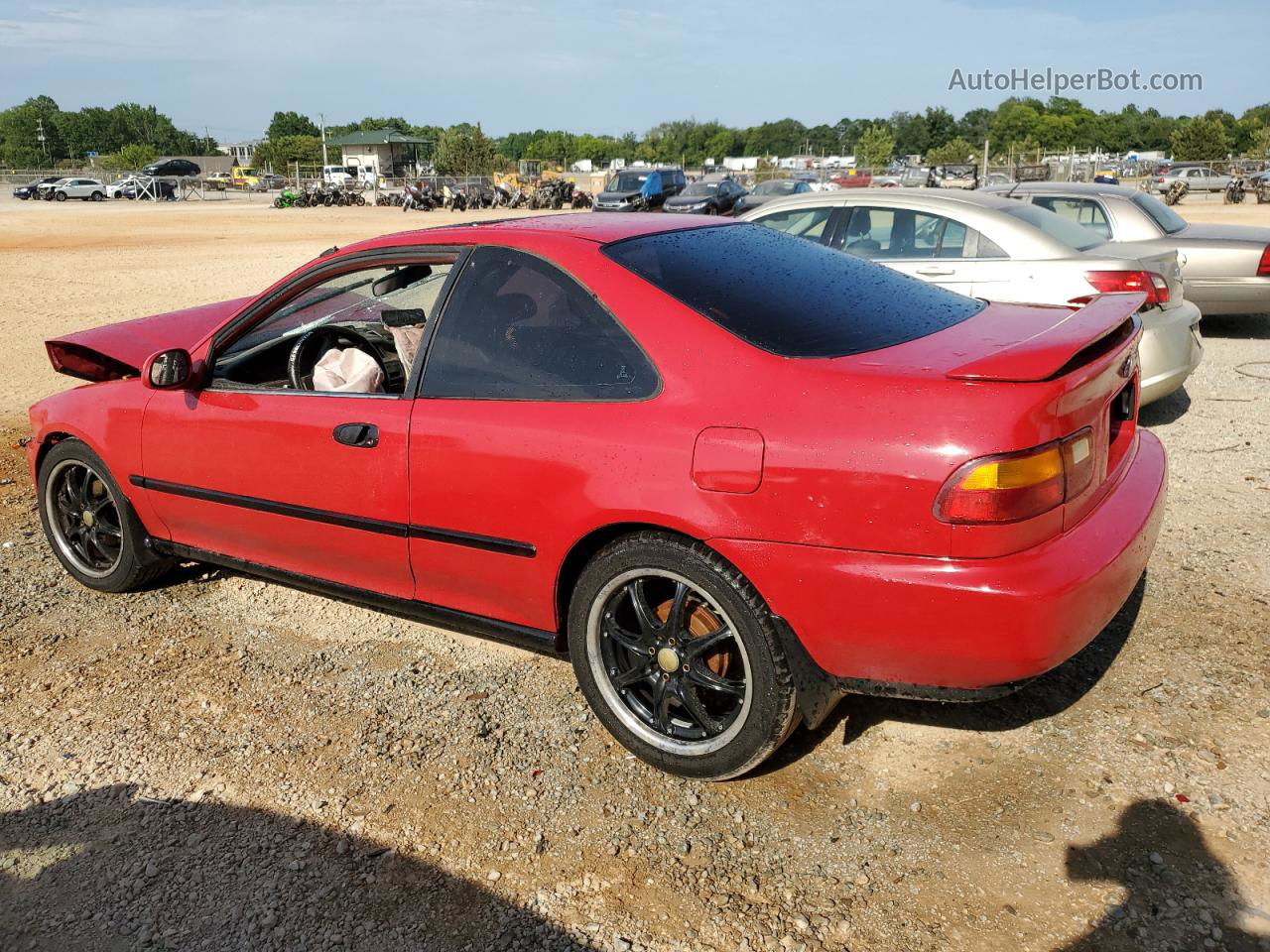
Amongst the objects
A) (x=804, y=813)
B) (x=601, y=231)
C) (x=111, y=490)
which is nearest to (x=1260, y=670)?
(x=804, y=813)

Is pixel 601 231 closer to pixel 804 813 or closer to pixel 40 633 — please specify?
pixel 804 813

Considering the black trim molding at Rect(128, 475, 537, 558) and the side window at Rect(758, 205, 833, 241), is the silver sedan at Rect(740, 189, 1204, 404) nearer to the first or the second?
the side window at Rect(758, 205, 833, 241)

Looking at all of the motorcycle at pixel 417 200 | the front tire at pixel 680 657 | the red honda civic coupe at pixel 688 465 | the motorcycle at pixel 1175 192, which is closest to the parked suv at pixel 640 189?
the motorcycle at pixel 417 200

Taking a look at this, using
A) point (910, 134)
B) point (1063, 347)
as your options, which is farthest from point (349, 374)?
point (910, 134)

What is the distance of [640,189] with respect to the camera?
32.4 metres

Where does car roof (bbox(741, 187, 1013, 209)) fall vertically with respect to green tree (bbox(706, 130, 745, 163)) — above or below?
below

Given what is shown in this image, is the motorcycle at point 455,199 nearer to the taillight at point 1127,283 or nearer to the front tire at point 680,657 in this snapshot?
the taillight at point 1127,283

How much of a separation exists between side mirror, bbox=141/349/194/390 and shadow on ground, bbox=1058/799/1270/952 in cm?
341

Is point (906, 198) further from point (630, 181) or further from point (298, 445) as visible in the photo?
point (630, 181)

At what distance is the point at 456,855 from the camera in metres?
2.79

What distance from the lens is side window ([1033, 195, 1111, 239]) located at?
28.9 feet

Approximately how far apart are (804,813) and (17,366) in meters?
9.34

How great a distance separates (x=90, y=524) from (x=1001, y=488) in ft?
12.9

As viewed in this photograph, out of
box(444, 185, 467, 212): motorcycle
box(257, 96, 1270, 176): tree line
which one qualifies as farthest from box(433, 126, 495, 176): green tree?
box(444, 185, 467, 212): motorcycle
